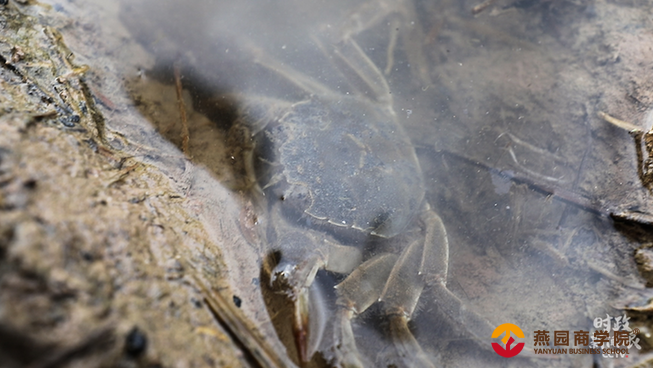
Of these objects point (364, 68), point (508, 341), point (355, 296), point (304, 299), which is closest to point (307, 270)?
point (304, 299)

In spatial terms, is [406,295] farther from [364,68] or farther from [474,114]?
[364,68]

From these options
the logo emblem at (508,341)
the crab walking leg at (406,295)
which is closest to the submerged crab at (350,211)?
the crab walking leg at (406,295)

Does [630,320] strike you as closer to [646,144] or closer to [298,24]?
[646,144]

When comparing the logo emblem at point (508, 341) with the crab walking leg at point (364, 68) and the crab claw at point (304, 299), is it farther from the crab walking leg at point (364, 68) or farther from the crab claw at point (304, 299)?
the crab walking leg at point (364, 68)

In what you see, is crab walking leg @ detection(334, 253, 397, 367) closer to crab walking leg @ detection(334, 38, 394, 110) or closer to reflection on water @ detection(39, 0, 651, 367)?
reflection on water @ detection(39, 0, 651, 367)

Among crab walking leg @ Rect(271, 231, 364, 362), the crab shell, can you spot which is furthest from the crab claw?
the crab shell

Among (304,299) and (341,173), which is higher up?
(341,173)

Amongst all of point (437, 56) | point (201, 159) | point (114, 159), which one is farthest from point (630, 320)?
point (114, 159)
